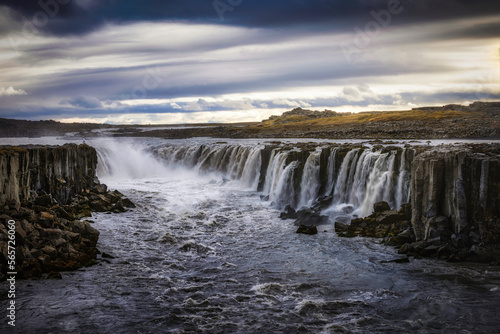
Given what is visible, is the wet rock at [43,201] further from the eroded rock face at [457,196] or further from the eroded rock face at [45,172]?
the eroded rock face at [457,196]

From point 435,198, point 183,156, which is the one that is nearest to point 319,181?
point 435,198

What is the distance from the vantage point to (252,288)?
62.8 ft

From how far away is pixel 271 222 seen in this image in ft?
106

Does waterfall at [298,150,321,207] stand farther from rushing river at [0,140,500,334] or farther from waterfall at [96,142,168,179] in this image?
waterfall at [96,142,168,179]

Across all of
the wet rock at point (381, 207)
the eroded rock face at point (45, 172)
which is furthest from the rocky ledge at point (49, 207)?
the wet rock at point (381, 207)

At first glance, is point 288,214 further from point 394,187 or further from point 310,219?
point 394,187

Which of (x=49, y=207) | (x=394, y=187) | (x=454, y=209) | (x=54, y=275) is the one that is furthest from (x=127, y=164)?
(x=454, y=209)

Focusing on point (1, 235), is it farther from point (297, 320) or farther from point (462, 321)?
point (462, 321)

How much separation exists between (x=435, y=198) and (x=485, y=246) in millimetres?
3541

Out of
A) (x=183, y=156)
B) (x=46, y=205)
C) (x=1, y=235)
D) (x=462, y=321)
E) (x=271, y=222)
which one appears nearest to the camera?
(x=462, y=321)

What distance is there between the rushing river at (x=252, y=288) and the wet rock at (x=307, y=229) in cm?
69

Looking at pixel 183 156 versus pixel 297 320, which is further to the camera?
pixel 183 156

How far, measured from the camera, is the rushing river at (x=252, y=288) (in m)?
15.7

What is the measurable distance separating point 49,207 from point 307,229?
1648 cm
